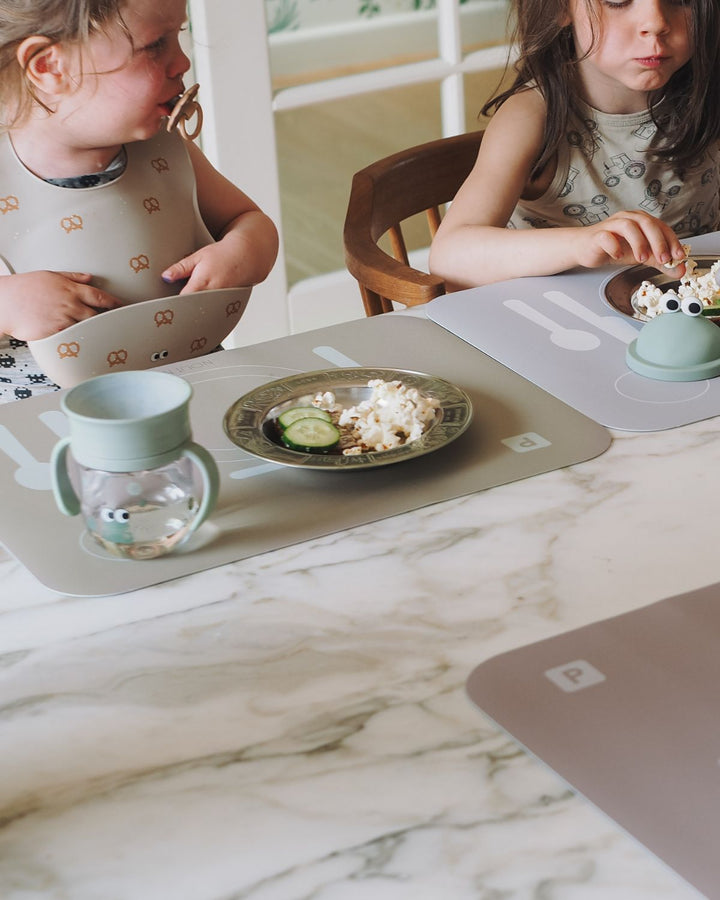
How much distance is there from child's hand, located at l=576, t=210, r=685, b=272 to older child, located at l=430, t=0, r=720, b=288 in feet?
0.29

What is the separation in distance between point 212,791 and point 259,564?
233 mm

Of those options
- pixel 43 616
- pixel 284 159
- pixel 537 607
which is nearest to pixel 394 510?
pixel 537 607

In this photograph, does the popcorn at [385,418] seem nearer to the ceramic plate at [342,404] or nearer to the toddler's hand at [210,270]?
the ceramic plate at [342,404]

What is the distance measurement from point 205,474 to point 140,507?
0.05m

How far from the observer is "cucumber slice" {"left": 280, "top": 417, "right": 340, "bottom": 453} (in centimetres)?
93

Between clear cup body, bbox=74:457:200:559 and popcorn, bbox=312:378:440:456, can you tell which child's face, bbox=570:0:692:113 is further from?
clear cup body, bbox=74:457:200:559

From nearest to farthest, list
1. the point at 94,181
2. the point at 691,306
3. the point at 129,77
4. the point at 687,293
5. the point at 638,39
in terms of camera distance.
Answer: the point at 691,306
the point at 687,293
the point at 129,77
the point at 94,181
the point at 638,39

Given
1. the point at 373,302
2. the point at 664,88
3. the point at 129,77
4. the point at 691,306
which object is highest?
the point at 129,77

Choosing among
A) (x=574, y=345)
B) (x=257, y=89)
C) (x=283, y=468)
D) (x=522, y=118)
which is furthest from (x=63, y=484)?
(x=257, y=89)

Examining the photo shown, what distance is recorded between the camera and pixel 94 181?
1409 mm

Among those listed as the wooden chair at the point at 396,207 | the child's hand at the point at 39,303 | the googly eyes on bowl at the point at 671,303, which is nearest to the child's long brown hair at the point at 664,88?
the wooden chair at the point at 396,207

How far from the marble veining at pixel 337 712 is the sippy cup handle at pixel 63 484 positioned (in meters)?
0.06

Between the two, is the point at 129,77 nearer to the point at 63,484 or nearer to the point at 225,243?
the point at 225,243

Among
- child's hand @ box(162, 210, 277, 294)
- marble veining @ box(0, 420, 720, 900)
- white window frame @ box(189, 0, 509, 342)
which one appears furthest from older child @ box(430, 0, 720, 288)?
white window frame @ box(189, 0, 509, 342)
